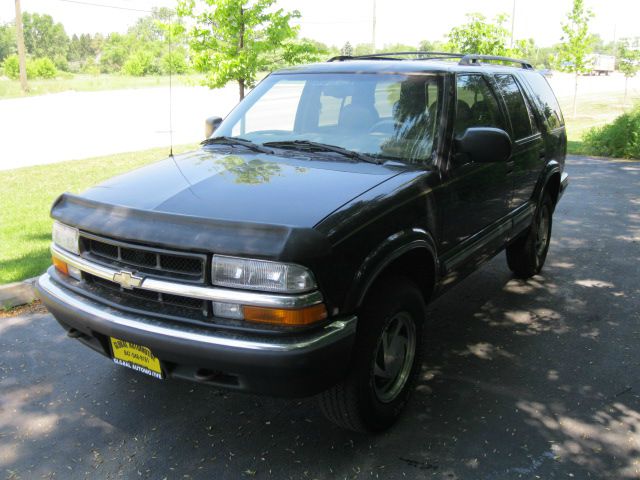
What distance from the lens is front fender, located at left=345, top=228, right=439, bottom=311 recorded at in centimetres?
286

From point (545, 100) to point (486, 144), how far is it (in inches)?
99.7

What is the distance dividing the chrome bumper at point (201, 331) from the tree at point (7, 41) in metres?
86.2

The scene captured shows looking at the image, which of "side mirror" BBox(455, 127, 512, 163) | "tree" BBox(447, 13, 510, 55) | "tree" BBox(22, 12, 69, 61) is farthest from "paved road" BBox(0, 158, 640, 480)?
"tree" BBox(22, 12, 69, 61)

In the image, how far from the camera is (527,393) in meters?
3.79

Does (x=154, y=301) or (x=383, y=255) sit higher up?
(x=383, y=255)

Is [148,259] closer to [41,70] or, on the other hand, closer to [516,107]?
[516,107]

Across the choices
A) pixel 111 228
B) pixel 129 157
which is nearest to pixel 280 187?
pixel 111 228

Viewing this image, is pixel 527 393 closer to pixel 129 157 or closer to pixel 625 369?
pixel 625 369

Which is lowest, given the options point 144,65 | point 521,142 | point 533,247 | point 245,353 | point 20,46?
point 533,247

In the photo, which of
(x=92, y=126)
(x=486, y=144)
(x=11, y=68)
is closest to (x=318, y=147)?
(x=486, y=144)

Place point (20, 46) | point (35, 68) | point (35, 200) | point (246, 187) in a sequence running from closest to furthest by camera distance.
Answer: point (246, 187), point (35, 200), point (20, 46), point (35, 68)

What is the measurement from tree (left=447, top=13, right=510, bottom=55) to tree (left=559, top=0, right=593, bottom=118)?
5871 mm

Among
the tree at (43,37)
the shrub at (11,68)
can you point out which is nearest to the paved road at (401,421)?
the shrub at (11,68)

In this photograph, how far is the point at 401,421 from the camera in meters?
3.50
